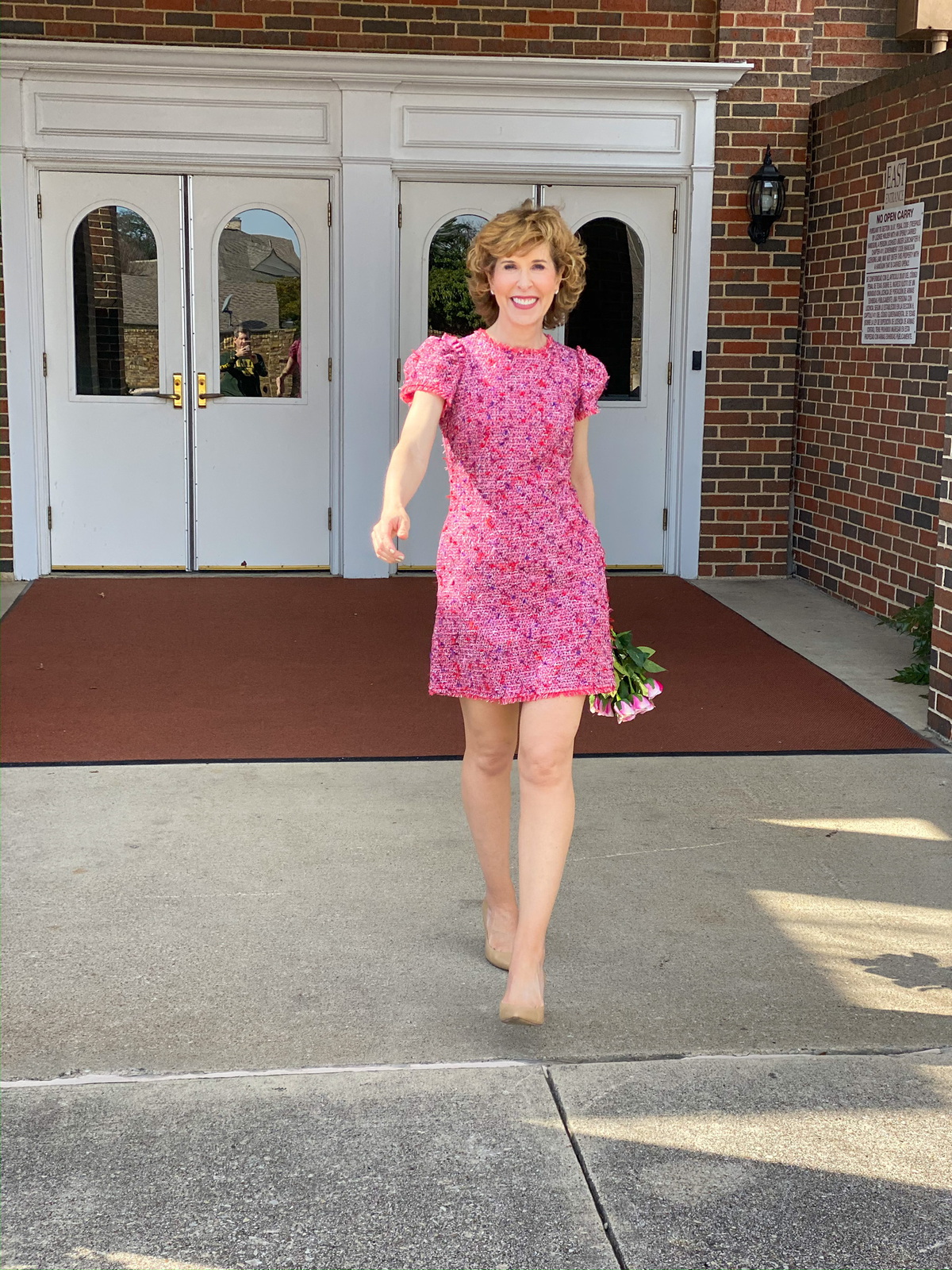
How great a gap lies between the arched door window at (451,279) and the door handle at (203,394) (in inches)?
54.6

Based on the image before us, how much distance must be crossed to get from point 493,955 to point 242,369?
6.09 metres

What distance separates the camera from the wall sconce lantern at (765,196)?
8.53 metres

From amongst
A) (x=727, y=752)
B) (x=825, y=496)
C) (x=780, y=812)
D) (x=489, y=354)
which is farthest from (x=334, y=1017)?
(x=825, y=496)

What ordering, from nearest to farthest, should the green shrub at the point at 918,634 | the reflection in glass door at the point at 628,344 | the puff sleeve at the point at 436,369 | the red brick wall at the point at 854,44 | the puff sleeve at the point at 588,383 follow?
the puff sleeve at the point at 436,369 → the puff sleeve at the point at 588,383 → the green shrub at the point at 918,634 → the reflection in glass door at the point at 628,344 → the red brick wall at the point at 854,44

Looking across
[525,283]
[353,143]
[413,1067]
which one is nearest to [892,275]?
[353,143]

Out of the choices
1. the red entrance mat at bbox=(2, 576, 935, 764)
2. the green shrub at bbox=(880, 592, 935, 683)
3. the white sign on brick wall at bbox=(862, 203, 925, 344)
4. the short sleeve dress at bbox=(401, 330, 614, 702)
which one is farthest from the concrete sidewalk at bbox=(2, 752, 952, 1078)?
the white sign on brick wall at bbox=(862, 203, 925, 344)

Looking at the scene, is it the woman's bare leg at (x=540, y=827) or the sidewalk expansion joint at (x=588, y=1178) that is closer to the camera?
the sidewalk expansion joint at (x=588, y=1178)

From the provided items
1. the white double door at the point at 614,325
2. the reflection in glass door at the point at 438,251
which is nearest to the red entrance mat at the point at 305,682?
the white double door at the point at 614,325

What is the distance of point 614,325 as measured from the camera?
29.0 feet

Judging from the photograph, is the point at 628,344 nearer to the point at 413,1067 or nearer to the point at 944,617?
the point at 944,617

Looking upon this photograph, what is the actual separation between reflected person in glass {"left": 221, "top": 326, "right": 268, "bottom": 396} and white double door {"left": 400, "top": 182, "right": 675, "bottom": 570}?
90cm

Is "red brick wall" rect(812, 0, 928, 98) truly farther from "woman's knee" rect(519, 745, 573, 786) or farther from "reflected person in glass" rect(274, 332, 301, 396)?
"woman's knee" rect(519, 745, 573, 786)

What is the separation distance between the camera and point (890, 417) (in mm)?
7602

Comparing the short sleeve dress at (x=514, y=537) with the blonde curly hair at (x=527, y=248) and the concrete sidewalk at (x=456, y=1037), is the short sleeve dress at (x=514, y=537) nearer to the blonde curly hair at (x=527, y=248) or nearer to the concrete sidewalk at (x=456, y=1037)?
the blonde curly hair at (x=527, y=248)
